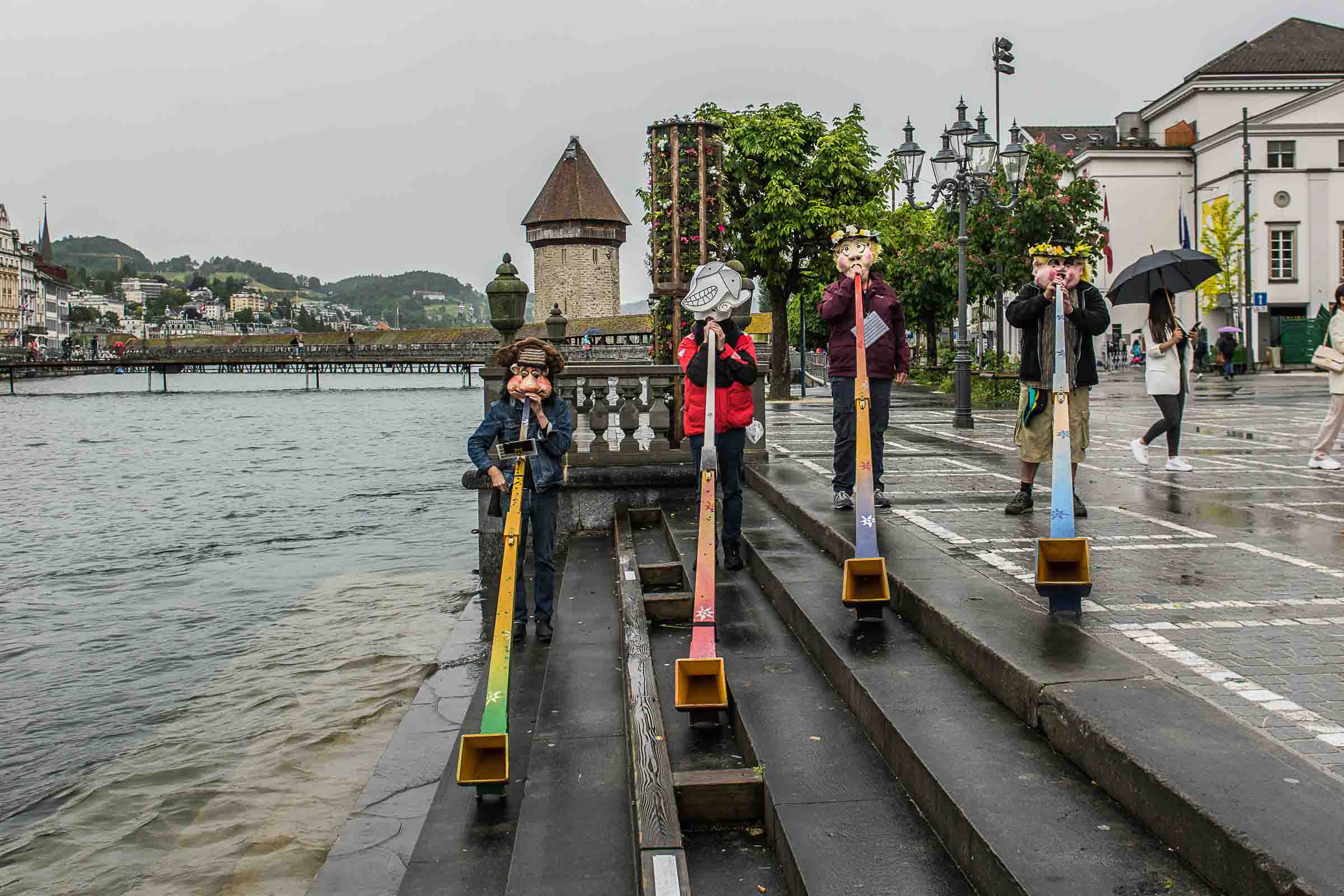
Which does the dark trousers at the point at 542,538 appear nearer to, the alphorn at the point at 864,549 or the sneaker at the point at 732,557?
the sneaker at the point at 732,557

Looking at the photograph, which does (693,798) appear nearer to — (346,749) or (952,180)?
(346,749)

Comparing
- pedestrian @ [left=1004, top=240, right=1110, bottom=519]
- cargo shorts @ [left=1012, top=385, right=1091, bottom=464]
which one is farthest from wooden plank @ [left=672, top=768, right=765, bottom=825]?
cargo shorts @ [left=1012, top=385, right=1091, bottom=464]

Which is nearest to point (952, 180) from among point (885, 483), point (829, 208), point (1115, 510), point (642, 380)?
point (829, 208)

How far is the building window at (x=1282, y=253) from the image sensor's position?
49.0 metres

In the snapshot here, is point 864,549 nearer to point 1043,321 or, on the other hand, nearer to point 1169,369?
point 1043,321

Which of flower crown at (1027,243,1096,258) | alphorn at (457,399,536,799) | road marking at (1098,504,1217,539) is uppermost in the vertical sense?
flower crown at (1027,243,1096,258)

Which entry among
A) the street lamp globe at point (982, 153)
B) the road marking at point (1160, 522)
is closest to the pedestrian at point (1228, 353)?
the street lamp globe at point (982, 153)

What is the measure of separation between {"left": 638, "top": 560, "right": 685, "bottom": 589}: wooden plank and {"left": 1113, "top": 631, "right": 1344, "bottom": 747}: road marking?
3641 millimetres

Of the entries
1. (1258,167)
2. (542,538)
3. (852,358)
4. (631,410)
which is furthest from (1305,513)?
(1258,167)

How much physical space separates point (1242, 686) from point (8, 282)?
554 feet

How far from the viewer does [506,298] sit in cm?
1479

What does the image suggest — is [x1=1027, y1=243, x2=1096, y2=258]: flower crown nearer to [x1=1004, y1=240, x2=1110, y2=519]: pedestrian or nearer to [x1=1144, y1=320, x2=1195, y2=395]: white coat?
[x1=1004, y1=240, x2=1110, y2=519]: pedestrian

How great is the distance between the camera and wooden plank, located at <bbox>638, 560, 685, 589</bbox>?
8.29m

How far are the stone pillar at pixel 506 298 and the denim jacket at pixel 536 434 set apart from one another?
292 inches
